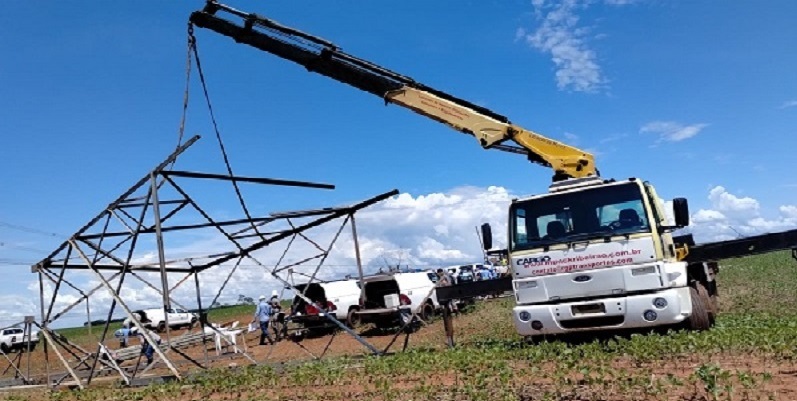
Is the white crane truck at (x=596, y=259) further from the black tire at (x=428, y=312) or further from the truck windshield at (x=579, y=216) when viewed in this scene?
the black tire at (x=428, y=312)

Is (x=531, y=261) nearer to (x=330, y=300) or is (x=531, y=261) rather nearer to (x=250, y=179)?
(x=250, y=179)

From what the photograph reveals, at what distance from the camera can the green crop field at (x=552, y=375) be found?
6.68m

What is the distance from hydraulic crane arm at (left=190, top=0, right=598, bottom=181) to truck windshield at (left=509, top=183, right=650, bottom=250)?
1.67 meters

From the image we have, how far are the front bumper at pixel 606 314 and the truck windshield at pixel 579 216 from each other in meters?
1.11

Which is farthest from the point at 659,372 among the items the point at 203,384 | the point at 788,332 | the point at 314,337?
the point at 314,337

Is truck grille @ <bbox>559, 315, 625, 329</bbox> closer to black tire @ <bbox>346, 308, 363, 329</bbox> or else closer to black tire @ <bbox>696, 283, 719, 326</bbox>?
black tire @ <bbox>696, 283, 719, 326</bbox>

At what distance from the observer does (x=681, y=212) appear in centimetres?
1076

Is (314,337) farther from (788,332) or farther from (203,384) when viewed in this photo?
(788,332)

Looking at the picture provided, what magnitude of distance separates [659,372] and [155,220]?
928 cm

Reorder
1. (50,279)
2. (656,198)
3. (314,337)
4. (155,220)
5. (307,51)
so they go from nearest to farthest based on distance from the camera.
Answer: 1. (656,198)
2. (155,220)
3. (307,51)
4. (50,279)
5. (314,337)

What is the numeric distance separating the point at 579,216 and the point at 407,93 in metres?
5.09

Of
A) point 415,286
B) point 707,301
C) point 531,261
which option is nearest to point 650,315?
point 531,261

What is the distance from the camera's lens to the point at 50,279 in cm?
1550

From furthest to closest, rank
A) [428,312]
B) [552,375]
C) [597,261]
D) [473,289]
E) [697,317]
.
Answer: [428,312], [473,289], [697,317], [597,261], [552,375]
